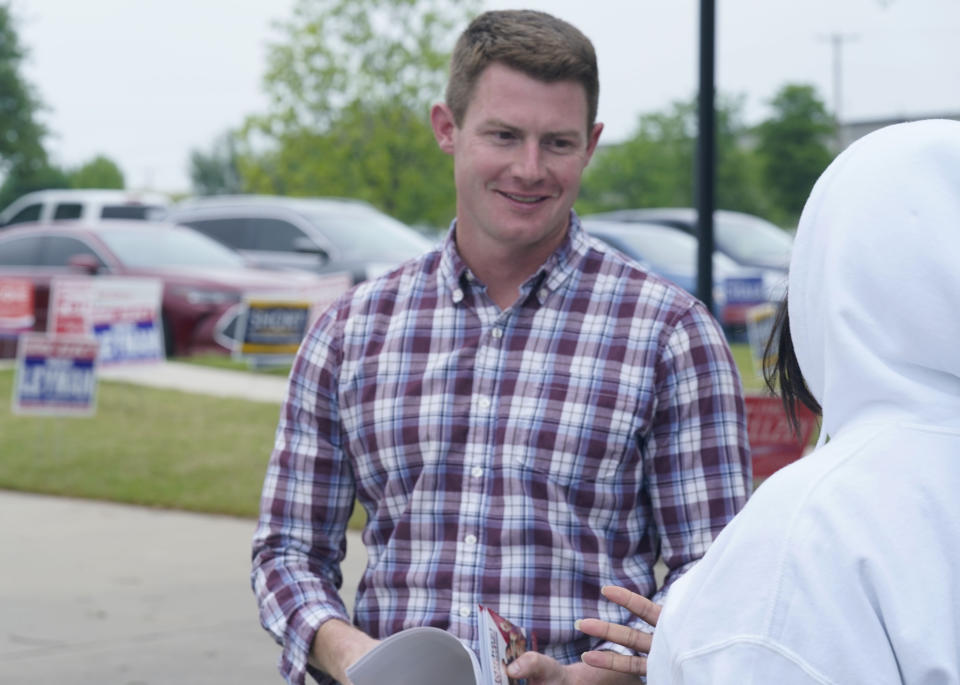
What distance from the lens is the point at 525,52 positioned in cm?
246

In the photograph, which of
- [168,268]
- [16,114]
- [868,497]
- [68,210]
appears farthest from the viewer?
[16,114]

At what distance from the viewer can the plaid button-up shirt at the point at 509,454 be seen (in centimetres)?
236

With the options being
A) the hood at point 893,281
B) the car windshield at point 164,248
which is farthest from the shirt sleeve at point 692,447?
the car windshield at point 164,248

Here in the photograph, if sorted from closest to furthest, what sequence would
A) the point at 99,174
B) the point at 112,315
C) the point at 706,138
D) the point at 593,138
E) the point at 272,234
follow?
1. the point at 593,138
2. the point at 706,138
3. the point at 112,315
4. the point at 272,234
5. the point at 99,174

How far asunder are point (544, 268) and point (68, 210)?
74.9ft

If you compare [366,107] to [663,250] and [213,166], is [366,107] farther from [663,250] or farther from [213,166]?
[213,166]

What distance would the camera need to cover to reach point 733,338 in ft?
49.9

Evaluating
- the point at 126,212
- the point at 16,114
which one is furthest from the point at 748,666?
the point at 16,114

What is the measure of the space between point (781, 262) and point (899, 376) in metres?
17.0

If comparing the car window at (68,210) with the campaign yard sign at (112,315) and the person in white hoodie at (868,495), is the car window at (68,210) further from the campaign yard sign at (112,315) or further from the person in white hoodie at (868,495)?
the person in white hoodie at (868,495)

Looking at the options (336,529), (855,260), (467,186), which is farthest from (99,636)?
(855,260)

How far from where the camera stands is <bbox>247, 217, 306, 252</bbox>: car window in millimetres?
16203

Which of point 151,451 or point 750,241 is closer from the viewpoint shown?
point 151,451

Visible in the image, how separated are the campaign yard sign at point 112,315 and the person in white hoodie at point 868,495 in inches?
383
